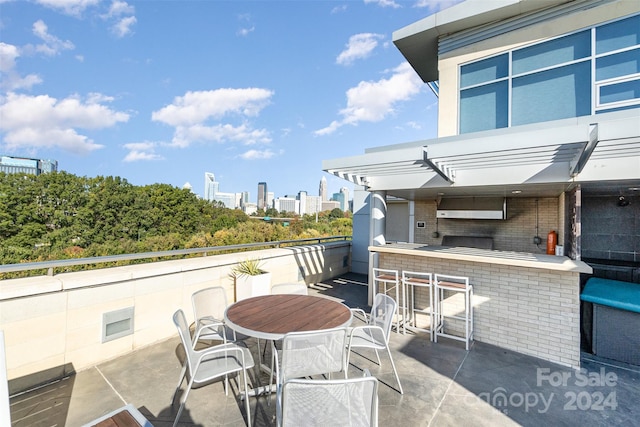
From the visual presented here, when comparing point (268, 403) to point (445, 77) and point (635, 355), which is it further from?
point (445, 77)

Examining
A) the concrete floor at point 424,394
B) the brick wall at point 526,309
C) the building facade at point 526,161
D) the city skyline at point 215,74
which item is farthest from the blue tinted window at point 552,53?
the concrete floor at point 424,394

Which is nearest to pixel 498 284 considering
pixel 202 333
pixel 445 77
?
pixel 202 333

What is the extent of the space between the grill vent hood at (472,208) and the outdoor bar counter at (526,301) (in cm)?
232

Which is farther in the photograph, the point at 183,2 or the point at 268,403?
the point at 183,2

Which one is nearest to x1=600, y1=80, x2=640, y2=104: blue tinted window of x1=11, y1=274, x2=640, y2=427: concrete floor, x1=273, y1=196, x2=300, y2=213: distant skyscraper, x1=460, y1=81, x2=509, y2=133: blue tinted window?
x1=460, y1=81, x2=509, y2=133: blue tinted window

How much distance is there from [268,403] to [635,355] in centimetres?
460

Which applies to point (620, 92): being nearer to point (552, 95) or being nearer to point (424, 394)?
point (552, 95)

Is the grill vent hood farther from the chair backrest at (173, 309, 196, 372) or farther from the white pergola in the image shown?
the chair backrest at (173, 309, 196, 372)

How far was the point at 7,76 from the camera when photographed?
13500 mm

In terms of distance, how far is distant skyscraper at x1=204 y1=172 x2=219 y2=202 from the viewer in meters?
82.3

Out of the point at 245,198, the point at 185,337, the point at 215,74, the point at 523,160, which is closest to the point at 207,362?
the point at 185,337

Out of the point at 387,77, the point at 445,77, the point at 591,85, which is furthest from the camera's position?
the point at 387,77

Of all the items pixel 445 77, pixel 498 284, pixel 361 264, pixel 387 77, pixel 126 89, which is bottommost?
pixel 361 264

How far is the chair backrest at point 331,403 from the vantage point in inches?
53.8
